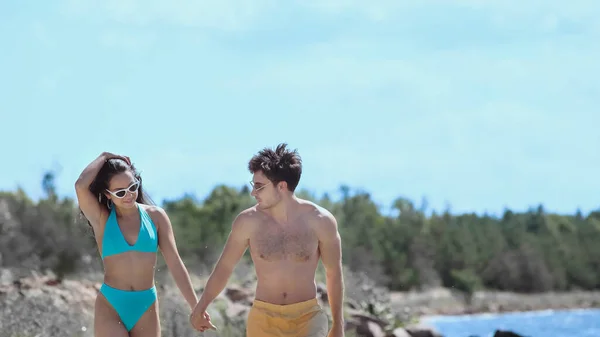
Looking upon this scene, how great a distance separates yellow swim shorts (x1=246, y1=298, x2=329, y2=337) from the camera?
26.2 feet

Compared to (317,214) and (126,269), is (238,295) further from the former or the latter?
(126,269)

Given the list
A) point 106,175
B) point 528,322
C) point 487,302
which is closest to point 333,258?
point 106,175

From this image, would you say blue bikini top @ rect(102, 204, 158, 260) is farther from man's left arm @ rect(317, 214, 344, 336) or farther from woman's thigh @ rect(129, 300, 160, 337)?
man's left arm @ rect(317, 214, 344, 336)

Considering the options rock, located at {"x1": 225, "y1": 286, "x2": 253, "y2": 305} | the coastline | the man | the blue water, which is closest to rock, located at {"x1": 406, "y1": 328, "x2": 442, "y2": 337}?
rock, located at {"x1": 225, "y1": 286, "x2": 253, "y2": 305}

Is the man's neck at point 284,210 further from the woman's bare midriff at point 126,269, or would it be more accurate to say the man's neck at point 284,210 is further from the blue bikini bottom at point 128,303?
the blue bikini bottom at point 128,303

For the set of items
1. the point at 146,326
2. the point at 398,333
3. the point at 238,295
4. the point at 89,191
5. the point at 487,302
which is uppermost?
the point at 89,191

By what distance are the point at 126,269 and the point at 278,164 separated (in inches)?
51.8

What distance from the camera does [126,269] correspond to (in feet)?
26.2

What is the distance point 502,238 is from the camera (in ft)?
276

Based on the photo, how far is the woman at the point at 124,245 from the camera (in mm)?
7926

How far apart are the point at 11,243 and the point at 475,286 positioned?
133 ft

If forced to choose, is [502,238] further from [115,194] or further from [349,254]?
[115,194]

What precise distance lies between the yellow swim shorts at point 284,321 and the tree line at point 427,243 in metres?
38.9

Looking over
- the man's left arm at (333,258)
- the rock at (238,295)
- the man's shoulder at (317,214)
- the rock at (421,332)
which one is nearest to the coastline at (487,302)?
the rock at (421,332)
